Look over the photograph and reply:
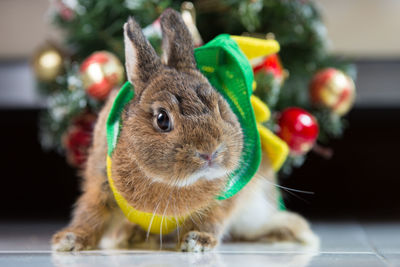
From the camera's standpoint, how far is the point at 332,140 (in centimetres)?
166

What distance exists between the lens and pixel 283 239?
101 cm

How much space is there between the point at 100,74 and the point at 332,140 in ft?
2.89

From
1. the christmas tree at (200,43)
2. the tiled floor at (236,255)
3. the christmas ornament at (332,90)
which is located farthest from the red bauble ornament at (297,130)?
the tiled floor at (236,255)

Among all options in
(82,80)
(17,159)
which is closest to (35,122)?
(17,159)

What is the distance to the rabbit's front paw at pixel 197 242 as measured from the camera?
32.2 inches

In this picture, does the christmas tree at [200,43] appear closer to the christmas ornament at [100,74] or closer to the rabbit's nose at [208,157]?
the christmas ornament at [100,74]

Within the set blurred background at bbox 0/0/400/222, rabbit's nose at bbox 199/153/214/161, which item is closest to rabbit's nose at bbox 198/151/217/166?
rabbit's nose at bbox 199/153/214/161

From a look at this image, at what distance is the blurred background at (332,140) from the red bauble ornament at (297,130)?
1.43 feet

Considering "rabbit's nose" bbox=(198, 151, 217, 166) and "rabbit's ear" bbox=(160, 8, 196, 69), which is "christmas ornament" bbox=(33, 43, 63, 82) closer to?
"rabbit's ear" bbox=(160, 8, 196, 69)

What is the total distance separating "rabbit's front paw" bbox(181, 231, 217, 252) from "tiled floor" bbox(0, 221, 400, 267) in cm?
2

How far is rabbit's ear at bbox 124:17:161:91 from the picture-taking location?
0.75 meters

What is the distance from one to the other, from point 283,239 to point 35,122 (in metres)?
0.96

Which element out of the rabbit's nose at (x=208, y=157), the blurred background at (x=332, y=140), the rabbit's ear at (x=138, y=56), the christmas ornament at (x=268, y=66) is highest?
the rabbit's ear at (x=138, y=56)

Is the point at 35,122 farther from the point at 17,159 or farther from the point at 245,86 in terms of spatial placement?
the point at 245,86
